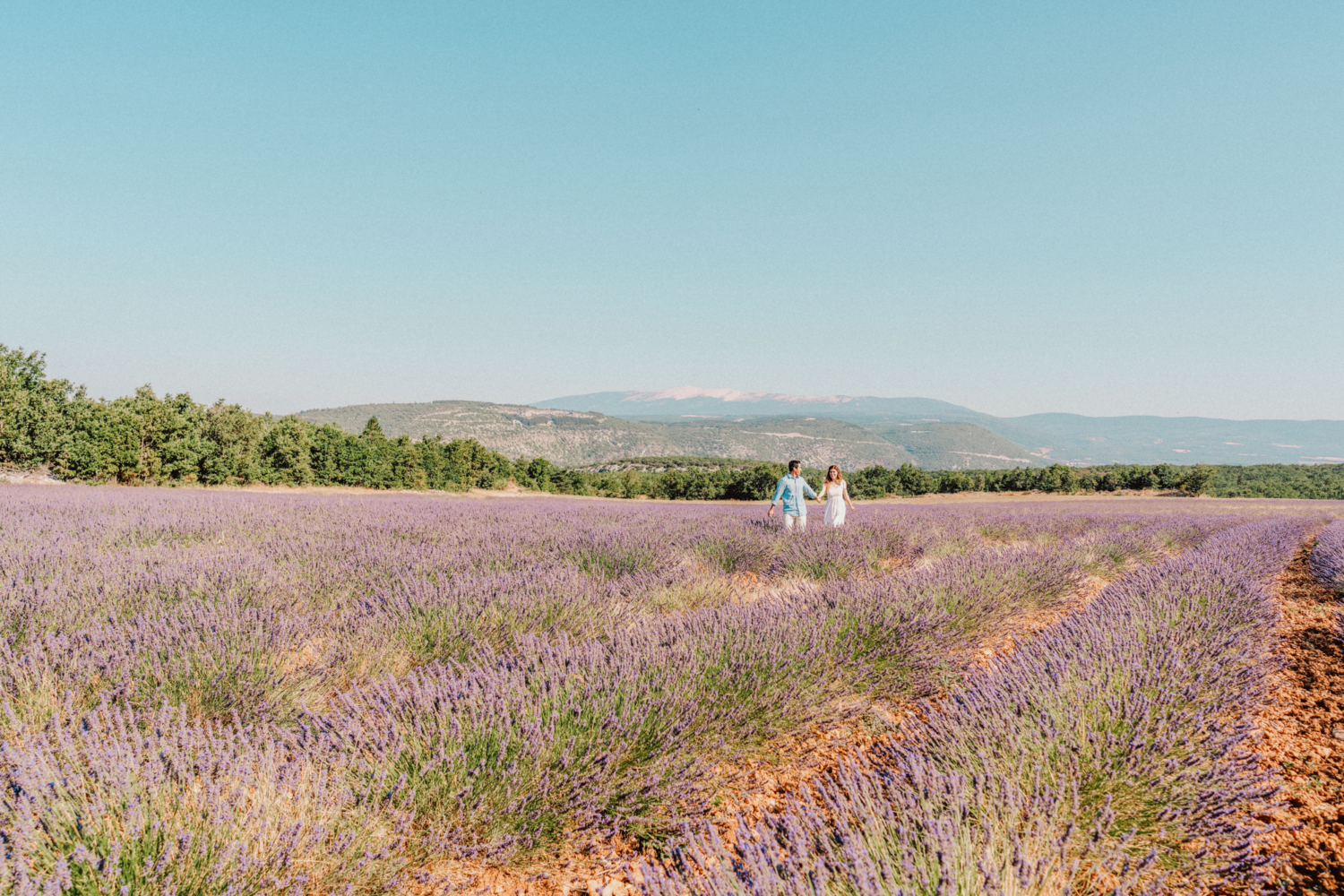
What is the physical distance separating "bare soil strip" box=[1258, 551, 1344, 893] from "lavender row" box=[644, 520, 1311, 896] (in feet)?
0.47

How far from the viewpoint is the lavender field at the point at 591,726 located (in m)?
1.24

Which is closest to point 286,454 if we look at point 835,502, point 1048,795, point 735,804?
point 835,502

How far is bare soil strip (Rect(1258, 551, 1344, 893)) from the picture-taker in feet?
5.23

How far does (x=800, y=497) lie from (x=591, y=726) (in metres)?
5.79

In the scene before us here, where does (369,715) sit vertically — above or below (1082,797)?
above

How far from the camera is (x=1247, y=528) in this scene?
9.02 meters

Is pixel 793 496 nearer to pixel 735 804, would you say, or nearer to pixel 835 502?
pixel 835 502

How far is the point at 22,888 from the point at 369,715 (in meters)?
0.86

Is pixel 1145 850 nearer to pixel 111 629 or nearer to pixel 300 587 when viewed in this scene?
pixel 111 629

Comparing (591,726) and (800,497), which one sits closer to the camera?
(591,726)

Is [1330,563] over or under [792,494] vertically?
under

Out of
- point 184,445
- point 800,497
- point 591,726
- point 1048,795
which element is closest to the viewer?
point 1048,795

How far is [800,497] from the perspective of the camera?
7.29 m

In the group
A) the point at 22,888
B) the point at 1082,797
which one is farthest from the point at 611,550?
the point at 22,888
